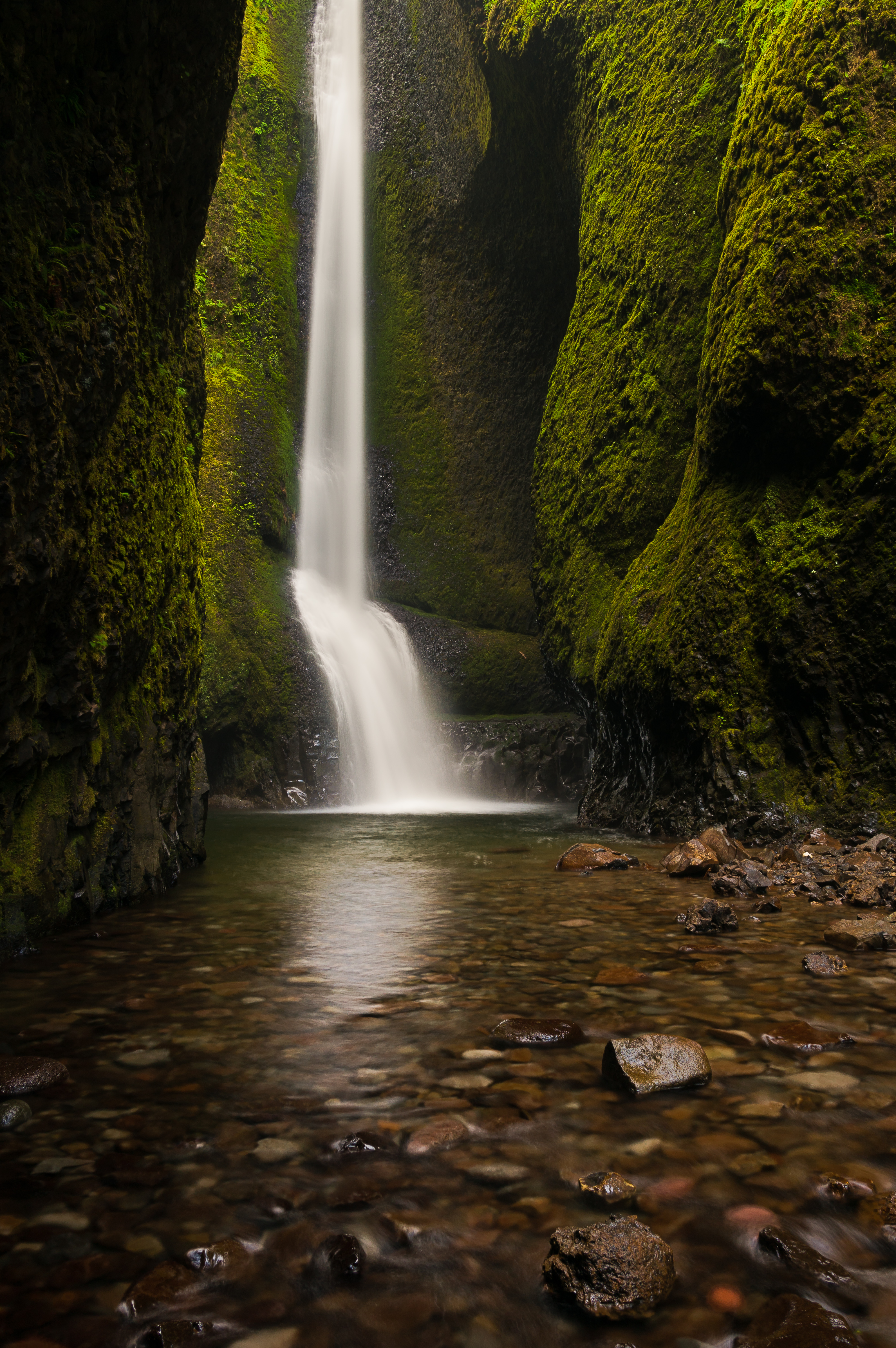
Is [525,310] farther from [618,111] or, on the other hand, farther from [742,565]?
[742,565]

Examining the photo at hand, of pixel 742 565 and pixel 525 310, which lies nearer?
pixel 742 565

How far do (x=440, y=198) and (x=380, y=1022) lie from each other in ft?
67.3

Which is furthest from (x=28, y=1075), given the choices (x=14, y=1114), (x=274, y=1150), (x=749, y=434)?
(x=749, y=434)

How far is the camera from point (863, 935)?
3.61m

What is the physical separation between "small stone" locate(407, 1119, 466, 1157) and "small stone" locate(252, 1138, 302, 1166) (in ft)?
0.85

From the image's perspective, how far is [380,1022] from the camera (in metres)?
2.77

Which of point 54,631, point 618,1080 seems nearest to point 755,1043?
point 618,1080

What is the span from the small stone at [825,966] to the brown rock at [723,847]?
239 centimetres

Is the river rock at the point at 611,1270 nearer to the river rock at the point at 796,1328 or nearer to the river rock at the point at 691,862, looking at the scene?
the river rock at the point at 796,1328

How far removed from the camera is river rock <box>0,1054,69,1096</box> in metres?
2.22

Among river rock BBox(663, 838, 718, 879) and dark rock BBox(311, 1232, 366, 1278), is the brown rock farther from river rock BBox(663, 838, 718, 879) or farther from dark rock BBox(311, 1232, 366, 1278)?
dark rock BBox(311, 1232, 366, 1278)

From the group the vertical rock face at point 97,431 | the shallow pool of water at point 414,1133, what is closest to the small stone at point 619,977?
the shallow pool of water at point 414,1133

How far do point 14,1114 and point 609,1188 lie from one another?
4.65ft

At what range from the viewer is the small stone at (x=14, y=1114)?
2.02 meters
